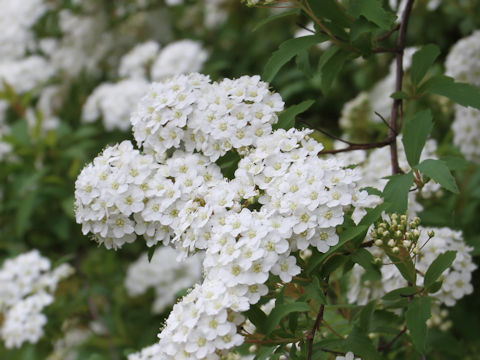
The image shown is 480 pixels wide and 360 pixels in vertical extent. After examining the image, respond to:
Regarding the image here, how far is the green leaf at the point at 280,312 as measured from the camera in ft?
6.03

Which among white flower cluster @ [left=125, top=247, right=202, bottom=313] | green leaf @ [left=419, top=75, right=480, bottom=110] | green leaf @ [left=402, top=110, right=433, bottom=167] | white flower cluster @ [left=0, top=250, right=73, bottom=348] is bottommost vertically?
white flower cluster @ [left=125, top=247, right=202, bottom=313]

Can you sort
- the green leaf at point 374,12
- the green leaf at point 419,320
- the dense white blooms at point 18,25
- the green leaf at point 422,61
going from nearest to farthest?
the green leaf at point 419,320, the green leaf at point 374,12, the green leaf at point 422,61, the dense white blooms at point 18,25

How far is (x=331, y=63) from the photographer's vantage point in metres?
2.63

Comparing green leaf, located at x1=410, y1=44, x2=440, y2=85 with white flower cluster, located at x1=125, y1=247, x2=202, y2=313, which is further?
white flower cluster, located at x1=125, y1=247, x2=202, y2=313

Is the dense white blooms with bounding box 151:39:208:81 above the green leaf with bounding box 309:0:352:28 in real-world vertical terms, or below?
below

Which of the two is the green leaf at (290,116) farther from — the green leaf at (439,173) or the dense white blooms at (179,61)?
the dense white blooms at (179,61)

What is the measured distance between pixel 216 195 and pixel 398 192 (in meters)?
0.62

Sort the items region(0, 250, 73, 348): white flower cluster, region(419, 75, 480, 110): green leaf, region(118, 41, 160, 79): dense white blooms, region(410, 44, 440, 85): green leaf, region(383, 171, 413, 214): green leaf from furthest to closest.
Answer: region(118, 41, 160, 79): dense white blooms
region(0, 250, 73, 348): white flower cluster
region(410, 44, 440, 85): green leaf
region(419, 75, 480, 110): green leaf
region(383, 171, 413, 214): green leaf

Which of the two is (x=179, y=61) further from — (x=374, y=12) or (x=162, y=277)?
(x=374, y=12)

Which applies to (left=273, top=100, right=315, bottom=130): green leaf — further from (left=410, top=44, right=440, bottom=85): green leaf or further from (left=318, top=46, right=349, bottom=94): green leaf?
(left=410, top=44, right=440, bottom=85): green leaf

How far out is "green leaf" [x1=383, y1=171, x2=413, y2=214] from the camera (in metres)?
2.11

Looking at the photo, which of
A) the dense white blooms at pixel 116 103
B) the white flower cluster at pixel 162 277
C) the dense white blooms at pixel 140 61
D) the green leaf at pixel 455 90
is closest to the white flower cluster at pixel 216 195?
the green leaf at pixel 455 90

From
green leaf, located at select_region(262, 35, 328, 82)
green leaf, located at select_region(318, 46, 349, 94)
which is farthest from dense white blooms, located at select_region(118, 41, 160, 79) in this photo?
green leaf, located at select_region(262, 35, 328, 82)

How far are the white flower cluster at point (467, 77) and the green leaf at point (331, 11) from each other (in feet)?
5.42
